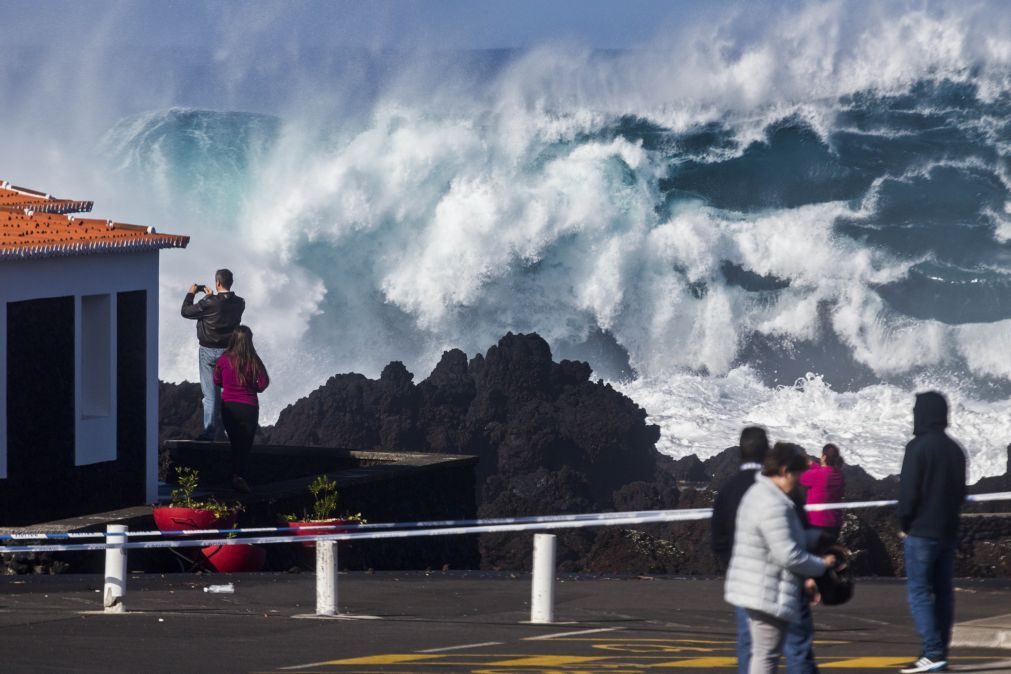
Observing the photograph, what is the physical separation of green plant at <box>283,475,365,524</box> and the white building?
167 centimetres

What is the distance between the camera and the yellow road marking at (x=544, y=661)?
10.9 metres

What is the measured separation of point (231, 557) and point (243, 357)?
7.90 feet

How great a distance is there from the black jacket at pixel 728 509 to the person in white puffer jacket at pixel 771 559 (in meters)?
0.65

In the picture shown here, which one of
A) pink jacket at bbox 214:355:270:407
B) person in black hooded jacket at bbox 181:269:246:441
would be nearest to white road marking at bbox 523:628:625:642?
pink jacket at bbox 214:355:270:407

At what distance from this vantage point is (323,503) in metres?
18.2

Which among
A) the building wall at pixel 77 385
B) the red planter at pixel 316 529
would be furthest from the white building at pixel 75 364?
the red planter at pixel 316 529

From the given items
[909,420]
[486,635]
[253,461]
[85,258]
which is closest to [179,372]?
[909,420]

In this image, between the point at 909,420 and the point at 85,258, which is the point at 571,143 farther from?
the point at 85,258

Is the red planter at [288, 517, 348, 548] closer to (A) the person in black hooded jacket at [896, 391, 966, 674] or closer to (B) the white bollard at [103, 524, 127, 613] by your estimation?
(B) the white bollard at [103, 524, 127, 613]

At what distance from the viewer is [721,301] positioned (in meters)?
69.6

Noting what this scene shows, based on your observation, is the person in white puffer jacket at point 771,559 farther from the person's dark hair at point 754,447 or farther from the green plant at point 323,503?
the green plant at point 323,503

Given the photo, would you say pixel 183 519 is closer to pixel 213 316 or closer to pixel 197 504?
pixel 197 504

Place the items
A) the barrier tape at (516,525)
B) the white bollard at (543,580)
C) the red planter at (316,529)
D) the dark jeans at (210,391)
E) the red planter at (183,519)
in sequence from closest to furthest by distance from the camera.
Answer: the barrier tape at (516,525), the white bollard at (543,580), the red planter at (183,519), the red planter at (316,529), the dark jeans at (210,391)

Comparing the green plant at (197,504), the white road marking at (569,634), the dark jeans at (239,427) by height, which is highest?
the dark jeans at (239,427)
